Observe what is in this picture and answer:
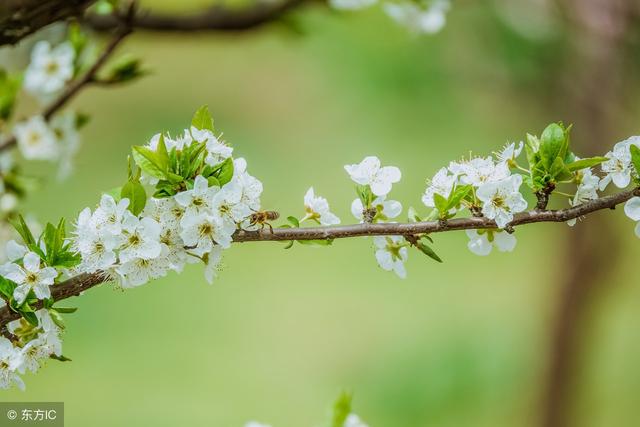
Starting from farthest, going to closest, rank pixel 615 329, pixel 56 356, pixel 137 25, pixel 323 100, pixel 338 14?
pixel 323 100 < pixel 615 329 < pixel 338 14 < pixel 137 25 < pixel 56 356

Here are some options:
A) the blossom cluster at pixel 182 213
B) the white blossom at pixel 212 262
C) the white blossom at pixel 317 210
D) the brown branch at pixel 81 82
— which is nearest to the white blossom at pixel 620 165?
the blossom cluster at pixel 182 213

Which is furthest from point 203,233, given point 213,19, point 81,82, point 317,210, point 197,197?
point 213,19

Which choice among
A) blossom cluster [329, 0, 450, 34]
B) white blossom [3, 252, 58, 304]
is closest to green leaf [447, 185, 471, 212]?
white blossom [3, 252, 58, 304]

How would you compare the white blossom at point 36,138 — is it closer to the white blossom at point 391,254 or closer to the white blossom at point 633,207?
the white blossom at point 391,254

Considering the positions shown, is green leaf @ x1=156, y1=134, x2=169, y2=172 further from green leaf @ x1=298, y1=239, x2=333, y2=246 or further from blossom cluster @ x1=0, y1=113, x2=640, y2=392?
green leaf @ x1=298, y1=239, x2=333, y2=246

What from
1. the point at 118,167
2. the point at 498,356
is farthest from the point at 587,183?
the point at 118,167

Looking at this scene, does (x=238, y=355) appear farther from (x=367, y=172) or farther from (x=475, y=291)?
(x=367, y=172)
